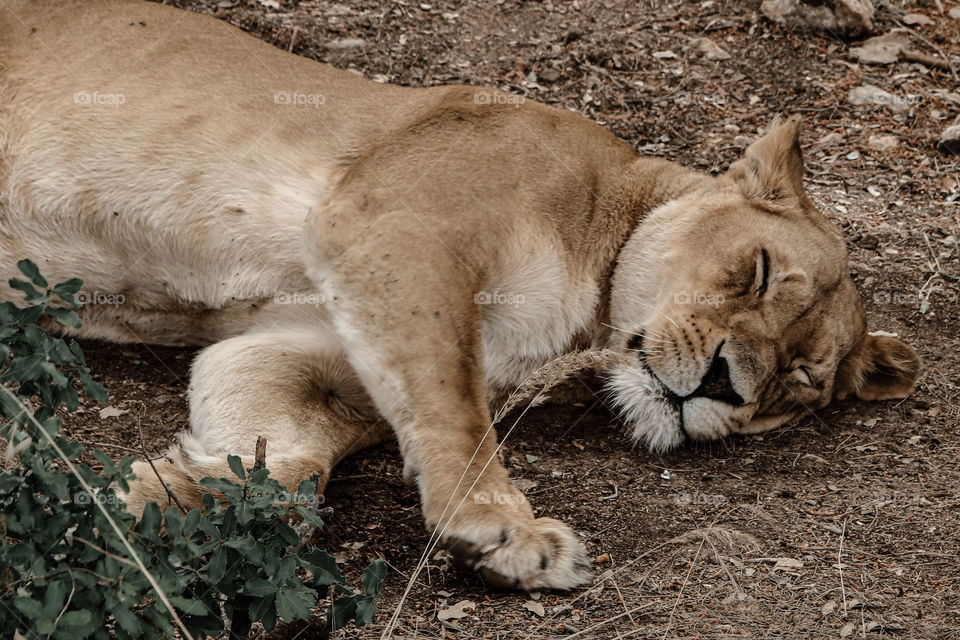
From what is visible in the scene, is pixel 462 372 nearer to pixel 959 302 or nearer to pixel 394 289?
pixel 394 289

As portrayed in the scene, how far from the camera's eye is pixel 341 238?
3629mm

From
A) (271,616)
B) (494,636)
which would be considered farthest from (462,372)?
(271,616)

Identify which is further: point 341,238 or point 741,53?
point 741,53

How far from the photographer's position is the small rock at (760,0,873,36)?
661 cm

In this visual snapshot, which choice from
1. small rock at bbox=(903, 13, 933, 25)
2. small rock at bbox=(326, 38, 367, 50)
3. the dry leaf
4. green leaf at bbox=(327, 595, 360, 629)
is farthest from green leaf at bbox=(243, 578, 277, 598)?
small rock at bbox=(903, 13, 933, 25)

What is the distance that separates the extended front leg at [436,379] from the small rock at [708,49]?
3542mm

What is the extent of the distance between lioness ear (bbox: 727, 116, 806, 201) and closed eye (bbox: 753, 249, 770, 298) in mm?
366

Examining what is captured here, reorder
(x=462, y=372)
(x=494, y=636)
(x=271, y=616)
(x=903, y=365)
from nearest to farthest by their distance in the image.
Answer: (x=271, y=616) → (x=494, y=636) → (x=462, y=372) → (x=903, y=365)

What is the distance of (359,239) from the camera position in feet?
11.8

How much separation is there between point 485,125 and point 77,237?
1603 mm

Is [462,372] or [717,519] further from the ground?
[462,372]

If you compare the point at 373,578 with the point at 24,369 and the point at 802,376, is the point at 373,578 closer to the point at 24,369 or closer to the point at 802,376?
the point at 24,369

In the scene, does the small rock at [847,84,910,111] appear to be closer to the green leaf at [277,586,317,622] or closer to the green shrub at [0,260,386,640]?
the green shrub at [0,260,386,640]

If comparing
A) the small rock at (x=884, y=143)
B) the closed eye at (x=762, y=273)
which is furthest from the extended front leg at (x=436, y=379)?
the small rock at (x=884, y=143)
